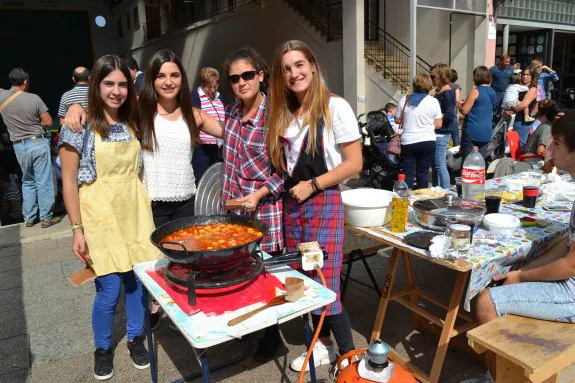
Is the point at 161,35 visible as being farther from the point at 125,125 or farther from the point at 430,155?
the point at 125,125

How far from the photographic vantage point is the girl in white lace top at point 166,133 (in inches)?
104

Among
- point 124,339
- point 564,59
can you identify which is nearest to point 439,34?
point 564,59

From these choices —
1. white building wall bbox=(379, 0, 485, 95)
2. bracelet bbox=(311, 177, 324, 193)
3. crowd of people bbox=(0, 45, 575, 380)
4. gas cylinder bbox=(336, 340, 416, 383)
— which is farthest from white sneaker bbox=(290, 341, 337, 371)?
white building wall bbox=(379, 0, 485, 95)

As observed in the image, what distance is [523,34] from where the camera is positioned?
14.2m

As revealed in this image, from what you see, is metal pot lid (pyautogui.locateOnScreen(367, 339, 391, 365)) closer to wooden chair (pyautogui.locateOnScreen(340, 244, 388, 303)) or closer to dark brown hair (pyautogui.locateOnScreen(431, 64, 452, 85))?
wooden chair (pyautogui.locateOnScreen(340, 244, 388, 303))

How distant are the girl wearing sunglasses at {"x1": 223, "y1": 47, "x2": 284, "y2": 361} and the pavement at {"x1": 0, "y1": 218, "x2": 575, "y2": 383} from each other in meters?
0.95

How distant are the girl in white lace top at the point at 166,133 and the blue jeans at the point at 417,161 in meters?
3.85

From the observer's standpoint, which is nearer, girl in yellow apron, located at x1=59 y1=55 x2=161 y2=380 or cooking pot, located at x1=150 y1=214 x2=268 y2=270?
cooking pot, located at x1=150 y1=214 x2=268 y2=270

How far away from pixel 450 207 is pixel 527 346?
0.92m

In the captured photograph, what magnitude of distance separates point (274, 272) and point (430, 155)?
4.45 meters

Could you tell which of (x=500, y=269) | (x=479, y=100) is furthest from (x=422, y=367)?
(x=479, y=100)

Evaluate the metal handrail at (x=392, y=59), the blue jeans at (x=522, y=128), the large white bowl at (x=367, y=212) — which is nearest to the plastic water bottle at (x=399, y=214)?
the large white bowl at (x=367, y=212)

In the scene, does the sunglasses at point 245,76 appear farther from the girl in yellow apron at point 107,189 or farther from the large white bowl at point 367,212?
the large white bowl at point 367,212

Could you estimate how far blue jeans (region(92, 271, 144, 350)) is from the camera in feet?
8.70
